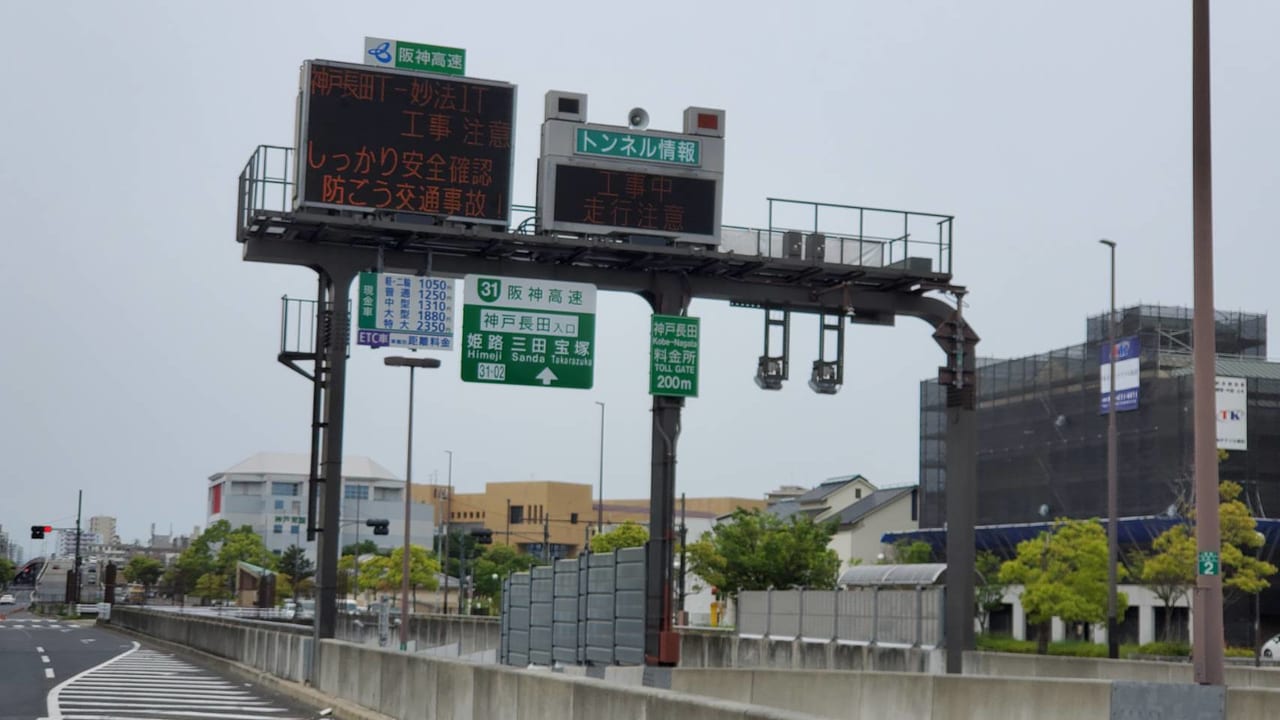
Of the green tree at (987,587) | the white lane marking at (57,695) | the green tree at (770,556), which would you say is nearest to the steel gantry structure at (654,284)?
the white lane marking at (57,695)

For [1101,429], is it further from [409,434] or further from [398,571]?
[398,571]

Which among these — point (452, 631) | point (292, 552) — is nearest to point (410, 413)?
point (452, 631)

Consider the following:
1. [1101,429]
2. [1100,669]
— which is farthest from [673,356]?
[1101,429]

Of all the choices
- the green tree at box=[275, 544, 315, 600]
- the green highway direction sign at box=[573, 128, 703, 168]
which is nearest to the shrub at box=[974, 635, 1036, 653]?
the green highway direction sign at box=[573, 128, 703, 168]

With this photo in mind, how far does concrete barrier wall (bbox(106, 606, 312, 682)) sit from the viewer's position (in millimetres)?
27672

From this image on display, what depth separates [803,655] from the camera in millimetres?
38344

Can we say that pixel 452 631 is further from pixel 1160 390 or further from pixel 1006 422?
pixel 1006 422

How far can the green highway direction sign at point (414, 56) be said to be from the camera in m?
27.9

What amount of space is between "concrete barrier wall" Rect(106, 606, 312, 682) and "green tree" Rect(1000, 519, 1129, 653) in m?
27.9

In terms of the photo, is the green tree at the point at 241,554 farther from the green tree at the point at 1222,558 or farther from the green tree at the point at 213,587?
the green tree at the point at 1222,558

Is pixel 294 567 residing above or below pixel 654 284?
below

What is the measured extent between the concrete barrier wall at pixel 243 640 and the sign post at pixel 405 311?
5.45 metres

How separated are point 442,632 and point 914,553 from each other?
4043cm

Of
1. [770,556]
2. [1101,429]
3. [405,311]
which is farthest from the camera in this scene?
[1101,429]
